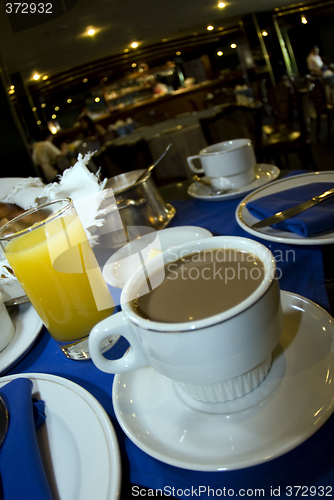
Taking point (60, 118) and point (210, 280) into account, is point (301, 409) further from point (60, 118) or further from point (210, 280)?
point (60, 118)

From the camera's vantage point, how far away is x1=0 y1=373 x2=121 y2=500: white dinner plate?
23 cm

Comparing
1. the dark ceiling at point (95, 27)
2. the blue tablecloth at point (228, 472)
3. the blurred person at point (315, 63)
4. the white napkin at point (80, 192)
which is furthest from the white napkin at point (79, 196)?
the blurred person at point (315, 63)

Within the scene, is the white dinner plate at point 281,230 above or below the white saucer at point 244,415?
above

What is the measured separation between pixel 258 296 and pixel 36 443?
23 cm

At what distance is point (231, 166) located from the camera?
694mm

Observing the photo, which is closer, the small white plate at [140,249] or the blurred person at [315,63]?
the small white plate at [140,249]

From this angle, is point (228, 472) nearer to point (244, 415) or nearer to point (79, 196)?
point (244, 415)

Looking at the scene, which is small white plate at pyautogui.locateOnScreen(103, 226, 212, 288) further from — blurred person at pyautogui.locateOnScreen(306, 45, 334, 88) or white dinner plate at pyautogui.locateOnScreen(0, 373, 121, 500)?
blurred person at pyautogui.locateOnScreen(306, 45, 334, 88)

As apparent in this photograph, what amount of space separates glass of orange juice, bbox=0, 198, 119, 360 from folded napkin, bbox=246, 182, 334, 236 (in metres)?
0.27

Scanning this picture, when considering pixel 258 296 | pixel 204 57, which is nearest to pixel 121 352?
pixel 258 296

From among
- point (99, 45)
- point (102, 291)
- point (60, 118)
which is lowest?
point (102, 291)

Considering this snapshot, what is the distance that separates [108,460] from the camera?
9.3 inches

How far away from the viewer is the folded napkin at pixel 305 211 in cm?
41

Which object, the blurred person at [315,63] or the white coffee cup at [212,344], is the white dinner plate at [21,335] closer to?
the white coffee cup at [212,344]
